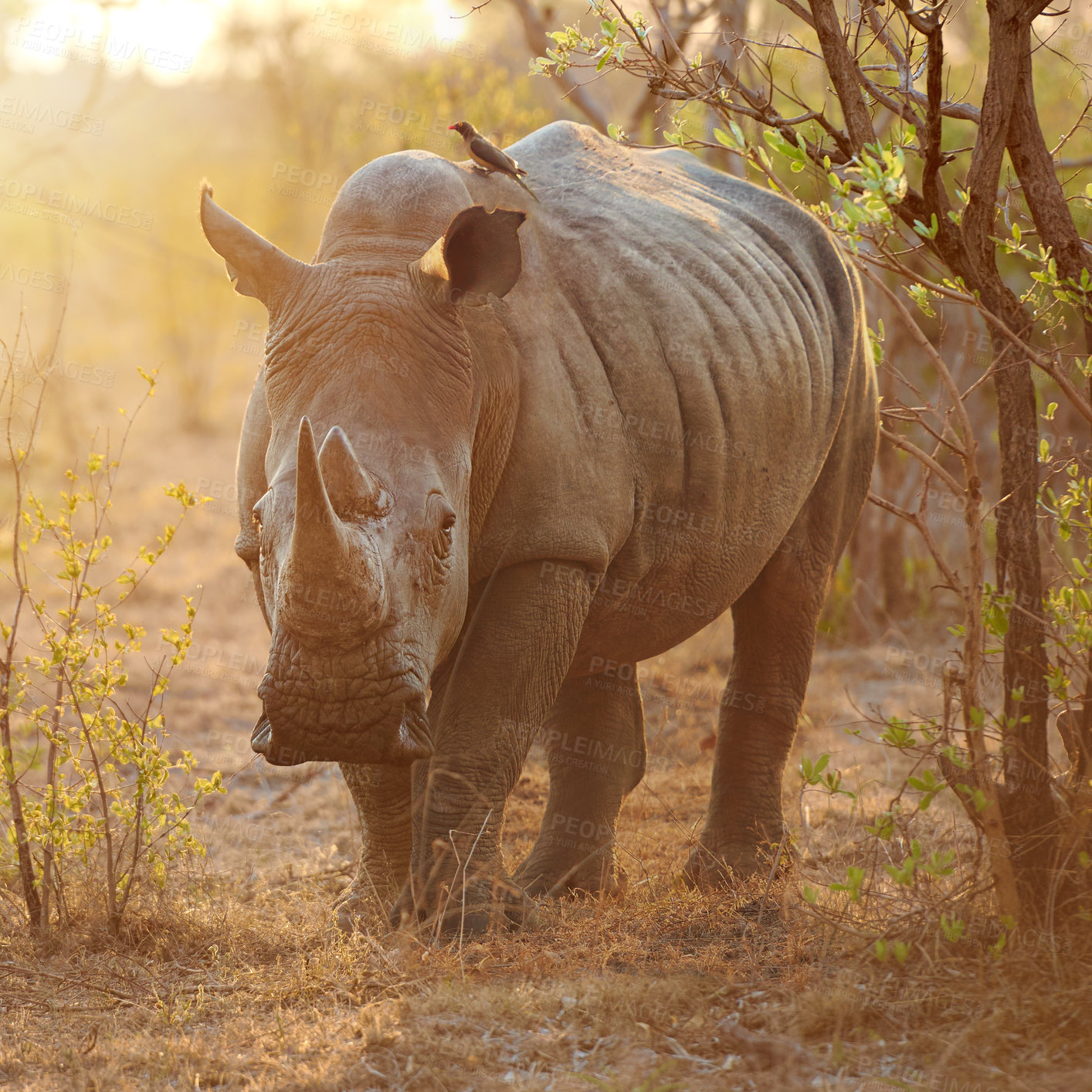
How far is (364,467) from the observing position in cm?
379

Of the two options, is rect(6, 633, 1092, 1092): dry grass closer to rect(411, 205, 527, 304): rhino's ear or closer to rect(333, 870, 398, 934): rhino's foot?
rect(333, 870, 398, 934): rhino's foot

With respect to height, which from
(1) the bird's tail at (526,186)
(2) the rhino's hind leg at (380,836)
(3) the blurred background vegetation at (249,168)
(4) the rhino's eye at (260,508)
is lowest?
(2) the rhino's hind leg at (380,836)

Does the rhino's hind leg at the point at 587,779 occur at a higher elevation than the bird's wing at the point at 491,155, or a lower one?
lower

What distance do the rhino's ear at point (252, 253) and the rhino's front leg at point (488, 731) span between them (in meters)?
1.17

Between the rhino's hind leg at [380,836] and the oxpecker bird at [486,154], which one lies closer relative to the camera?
the rhino's hind leg at [380,836]

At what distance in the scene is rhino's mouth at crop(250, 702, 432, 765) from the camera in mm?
3664

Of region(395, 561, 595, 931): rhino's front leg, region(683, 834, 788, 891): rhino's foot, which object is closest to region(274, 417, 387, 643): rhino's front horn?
region(395, 561, 595, 931): rhino's front leg

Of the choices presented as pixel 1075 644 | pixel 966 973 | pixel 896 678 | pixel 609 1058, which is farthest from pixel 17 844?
pixel 896 678

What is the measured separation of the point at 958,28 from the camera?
58.5 feet

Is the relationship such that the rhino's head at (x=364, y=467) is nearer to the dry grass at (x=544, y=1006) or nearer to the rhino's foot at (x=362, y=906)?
the dry grass at (x=544, y=1006)

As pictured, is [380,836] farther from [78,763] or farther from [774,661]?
[774,661]

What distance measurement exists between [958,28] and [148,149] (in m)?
19.9

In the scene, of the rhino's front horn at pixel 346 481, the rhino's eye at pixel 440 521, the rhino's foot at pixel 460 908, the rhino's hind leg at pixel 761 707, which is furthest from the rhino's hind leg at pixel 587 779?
the rhino's front horn at pixel 346 481

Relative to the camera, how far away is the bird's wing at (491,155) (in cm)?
480
